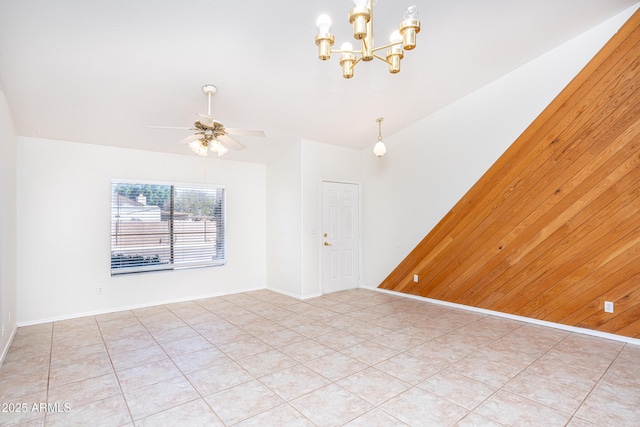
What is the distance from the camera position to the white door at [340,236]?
234 inches

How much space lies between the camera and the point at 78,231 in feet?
15.2

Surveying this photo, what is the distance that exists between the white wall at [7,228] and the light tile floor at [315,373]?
1.04 ft

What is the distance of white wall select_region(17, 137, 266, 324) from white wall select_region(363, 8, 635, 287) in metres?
3.20

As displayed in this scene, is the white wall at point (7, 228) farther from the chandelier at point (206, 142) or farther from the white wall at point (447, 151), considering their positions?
the white wall at point (447, 151)

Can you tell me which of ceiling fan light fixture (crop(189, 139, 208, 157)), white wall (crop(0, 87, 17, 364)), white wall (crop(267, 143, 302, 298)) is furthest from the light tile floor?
ceiling fan light fixture (crop(189, 139, 208, 157))

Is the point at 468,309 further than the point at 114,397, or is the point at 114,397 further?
the point at 468,309

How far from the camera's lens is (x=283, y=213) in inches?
237

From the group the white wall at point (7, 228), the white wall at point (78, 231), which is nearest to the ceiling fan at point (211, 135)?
the white wall at point (7, 228)

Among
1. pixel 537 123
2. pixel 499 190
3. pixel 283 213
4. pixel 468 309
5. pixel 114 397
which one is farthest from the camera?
pixel 283 213

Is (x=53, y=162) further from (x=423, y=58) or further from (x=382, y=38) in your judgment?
(x=423, y=58)

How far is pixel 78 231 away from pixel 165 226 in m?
1.16

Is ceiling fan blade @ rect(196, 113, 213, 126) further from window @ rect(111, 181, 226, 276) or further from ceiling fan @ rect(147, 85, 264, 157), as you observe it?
window @ rect(111, 181, 226, 276)

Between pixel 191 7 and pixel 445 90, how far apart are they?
11.5 ft

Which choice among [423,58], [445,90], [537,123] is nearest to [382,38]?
[423,58]
